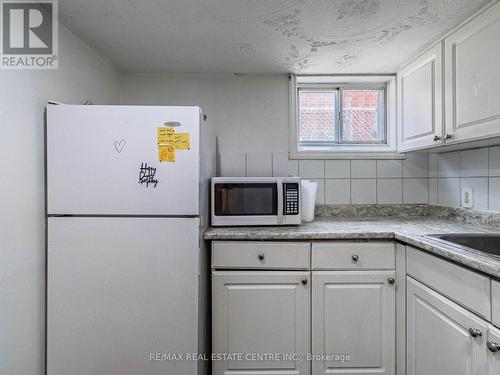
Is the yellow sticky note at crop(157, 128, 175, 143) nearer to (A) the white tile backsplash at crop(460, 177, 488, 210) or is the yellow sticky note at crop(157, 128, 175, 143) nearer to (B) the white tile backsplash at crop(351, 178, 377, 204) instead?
(B) the white tile backsplash at crop(351, 178, 377, 204)

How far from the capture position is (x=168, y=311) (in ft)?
4.39

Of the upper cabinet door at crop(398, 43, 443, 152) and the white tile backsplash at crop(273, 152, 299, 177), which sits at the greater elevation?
the upper cabinet door at crop(398, 43, 443, 152)

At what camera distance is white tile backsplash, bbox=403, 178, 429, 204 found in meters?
2.12

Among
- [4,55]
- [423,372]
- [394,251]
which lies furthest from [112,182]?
[423,372]

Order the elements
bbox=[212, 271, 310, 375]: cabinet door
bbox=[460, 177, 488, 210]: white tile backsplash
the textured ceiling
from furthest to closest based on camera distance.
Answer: bbox=[460, 177, 488, 210]: white tile backsplash → bbox=[212, 271, 310, 375]: cabinet door → the textured ceiling

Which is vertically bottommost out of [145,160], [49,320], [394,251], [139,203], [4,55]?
[49,320]

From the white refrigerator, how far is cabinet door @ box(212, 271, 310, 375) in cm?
21

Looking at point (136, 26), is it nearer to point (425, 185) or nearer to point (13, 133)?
point (13, 133)

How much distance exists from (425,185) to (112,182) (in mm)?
2099

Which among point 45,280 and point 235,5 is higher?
→ point 235,5

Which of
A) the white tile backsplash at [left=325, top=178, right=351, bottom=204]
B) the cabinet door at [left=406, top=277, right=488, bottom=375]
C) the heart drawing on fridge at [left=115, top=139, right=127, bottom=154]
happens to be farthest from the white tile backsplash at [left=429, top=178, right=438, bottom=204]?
the heart drawing on fridge at [left=115, top=139, right=127, bottom=154]

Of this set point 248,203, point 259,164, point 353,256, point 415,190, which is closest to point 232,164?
point 259,164

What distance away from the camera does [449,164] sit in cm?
193

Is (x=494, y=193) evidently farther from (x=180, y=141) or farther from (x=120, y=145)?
(x=120, y=145)
